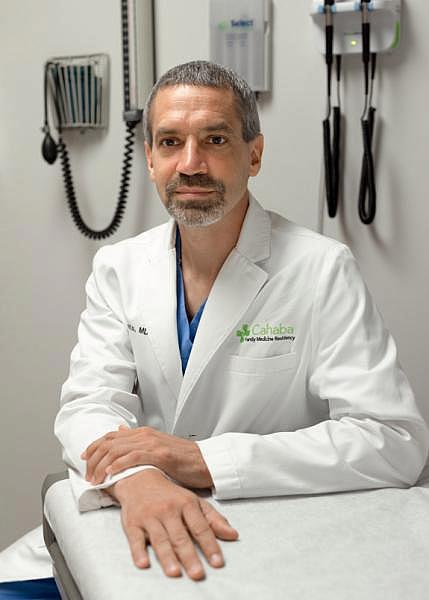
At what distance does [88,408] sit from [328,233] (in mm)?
935

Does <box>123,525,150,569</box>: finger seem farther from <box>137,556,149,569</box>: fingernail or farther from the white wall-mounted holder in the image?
the white wall-mounted holder

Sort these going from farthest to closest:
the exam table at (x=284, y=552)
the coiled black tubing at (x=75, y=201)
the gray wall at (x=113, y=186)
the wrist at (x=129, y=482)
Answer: the coiled black tubing at (x=75, y=201) → the gray wall at (x=113, y=186) → the wrist at (x=129, y=482) → the exam table at (x=284, y=552)

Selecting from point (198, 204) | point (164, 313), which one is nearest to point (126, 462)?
point (164, 313)

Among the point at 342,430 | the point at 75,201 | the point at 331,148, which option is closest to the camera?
the point at 342,430

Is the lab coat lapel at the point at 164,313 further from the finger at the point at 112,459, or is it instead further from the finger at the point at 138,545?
the finger at the point at 138,545

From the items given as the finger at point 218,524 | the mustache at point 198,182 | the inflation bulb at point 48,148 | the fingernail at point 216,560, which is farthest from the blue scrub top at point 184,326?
the inflation bulb at point 48,148

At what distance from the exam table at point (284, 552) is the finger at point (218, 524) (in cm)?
1

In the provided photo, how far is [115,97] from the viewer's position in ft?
7.58

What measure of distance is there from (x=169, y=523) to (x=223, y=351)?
1.52 ft

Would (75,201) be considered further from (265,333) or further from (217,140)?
(265,333)

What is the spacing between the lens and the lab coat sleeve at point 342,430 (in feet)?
4.10

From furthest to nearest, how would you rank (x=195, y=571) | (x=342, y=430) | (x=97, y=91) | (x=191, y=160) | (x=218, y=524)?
(x=97, y=91), (x=191, y=160), (x=342, y=430), (x=218, y=524), (x=195, y=571)

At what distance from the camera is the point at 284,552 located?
1.04 meters

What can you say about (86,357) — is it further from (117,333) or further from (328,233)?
(328,233)
